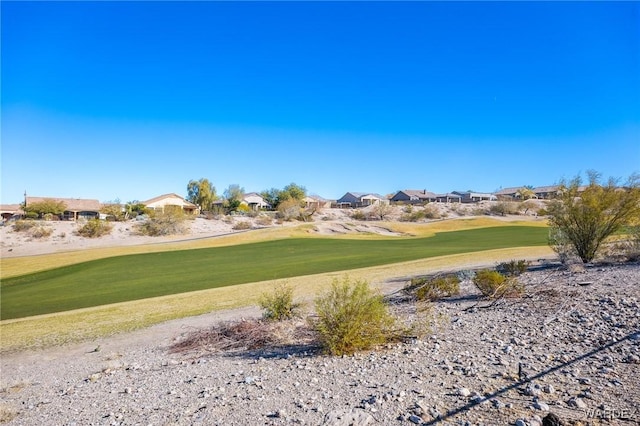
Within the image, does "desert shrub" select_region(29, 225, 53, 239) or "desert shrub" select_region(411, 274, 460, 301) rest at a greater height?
"desert shrub" select_region(411, 274, 460, 301)

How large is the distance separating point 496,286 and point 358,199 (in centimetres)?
12662

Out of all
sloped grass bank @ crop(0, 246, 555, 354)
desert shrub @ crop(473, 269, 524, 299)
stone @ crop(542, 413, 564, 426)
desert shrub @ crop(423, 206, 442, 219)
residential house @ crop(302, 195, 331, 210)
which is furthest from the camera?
residential house @ crop(302, 195, 331, 210)

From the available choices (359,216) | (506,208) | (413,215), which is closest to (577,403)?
(359,216)

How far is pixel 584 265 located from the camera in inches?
585

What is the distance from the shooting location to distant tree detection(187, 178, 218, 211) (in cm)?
10675

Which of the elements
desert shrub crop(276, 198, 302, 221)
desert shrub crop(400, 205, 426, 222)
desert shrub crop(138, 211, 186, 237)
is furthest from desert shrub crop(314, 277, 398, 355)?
desert shrub crop(400, 205, 426, 222)

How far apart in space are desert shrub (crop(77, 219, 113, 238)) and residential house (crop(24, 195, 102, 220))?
29.3 m

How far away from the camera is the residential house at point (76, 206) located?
84.1m

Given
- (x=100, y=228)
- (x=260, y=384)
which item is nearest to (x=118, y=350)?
(x=260, y=384)

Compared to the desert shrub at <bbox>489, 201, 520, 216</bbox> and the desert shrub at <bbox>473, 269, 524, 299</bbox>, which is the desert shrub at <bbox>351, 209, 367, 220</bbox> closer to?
the desert shrub at <bbox>489, 201, 520, 216</bbox>

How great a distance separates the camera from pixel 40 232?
5294cm

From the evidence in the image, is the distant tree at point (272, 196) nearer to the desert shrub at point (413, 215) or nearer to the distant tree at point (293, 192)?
the distant tree at point (293, 192)

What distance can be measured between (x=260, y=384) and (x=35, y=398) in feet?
12.5

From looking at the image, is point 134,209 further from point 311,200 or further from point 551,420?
point 551,420
